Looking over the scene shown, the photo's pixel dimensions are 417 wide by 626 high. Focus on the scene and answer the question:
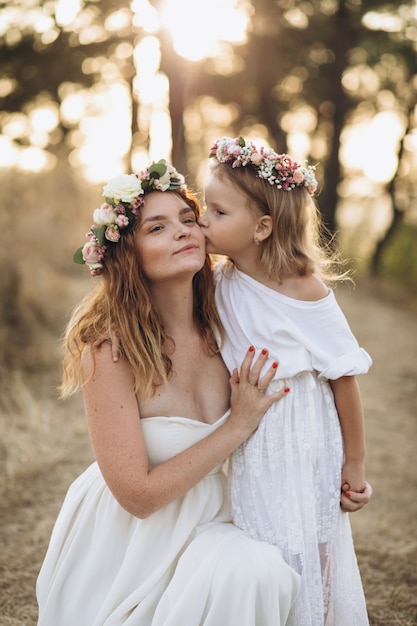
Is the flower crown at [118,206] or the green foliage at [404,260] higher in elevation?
the flower crown at [118,206]

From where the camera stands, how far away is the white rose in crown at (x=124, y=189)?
2451 mm

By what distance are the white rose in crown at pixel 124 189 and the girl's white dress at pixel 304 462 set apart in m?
0.60

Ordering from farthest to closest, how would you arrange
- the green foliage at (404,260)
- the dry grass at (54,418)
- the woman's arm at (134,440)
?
the green foliage at (404,260), the dry grass at (54,418), the woman's arm at (134,440)

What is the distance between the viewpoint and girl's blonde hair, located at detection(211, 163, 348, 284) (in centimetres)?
250

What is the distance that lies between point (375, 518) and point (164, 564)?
2.46 metres

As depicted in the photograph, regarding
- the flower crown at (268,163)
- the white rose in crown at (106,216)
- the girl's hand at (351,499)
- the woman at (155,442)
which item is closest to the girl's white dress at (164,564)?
the woman at (155,442)

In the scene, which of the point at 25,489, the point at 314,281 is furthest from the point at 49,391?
the point at 314,281

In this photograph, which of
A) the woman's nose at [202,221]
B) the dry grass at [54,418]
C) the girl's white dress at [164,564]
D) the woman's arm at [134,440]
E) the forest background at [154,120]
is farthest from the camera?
the forest background at [154,120]

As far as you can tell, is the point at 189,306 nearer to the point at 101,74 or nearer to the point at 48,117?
the point at 101,74

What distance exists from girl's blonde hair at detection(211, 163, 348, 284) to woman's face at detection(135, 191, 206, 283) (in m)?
0.24

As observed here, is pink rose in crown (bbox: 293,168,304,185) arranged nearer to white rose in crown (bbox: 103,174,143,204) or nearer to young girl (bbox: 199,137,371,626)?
young girl (bbox: 199,137,371,626)

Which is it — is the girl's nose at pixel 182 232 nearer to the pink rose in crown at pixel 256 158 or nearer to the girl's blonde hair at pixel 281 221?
the girl's blonde hair at pixel 281 221

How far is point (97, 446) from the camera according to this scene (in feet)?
7.66

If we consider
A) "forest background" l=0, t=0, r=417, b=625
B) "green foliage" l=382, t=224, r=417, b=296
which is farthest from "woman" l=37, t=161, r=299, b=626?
"green foliage" l=382, t=224, r=417, b=296
